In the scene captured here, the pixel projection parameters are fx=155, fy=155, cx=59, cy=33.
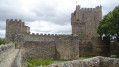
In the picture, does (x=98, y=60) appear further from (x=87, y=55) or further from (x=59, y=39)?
(x=87, y=55)

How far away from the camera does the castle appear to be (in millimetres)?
21323

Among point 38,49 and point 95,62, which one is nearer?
point 95,62

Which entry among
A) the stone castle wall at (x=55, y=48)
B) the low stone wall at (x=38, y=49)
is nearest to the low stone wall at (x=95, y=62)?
the stone castle wall at (x=55, y=48)

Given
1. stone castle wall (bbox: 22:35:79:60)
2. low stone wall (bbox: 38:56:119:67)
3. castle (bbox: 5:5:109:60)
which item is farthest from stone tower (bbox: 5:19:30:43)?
low stone wall (bbox: 38:56:119:67)

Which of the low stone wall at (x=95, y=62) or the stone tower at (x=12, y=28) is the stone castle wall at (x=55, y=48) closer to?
the stone tower at (x=12, y=28)

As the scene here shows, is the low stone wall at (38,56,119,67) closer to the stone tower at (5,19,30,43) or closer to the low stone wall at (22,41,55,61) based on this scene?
the low stone wall at (22,41,55,61)

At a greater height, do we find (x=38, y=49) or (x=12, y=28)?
(x=12, y=28)

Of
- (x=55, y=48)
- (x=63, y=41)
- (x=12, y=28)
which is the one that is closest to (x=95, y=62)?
(x=63, y=41)

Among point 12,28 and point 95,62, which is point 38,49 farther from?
point 95,62

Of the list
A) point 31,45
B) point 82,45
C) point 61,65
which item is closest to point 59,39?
point 31,45

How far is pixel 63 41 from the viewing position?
21406 millimetres

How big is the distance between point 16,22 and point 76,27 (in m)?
13.2

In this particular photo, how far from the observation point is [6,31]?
3191 centimetres

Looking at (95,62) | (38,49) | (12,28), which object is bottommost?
(38,49)
